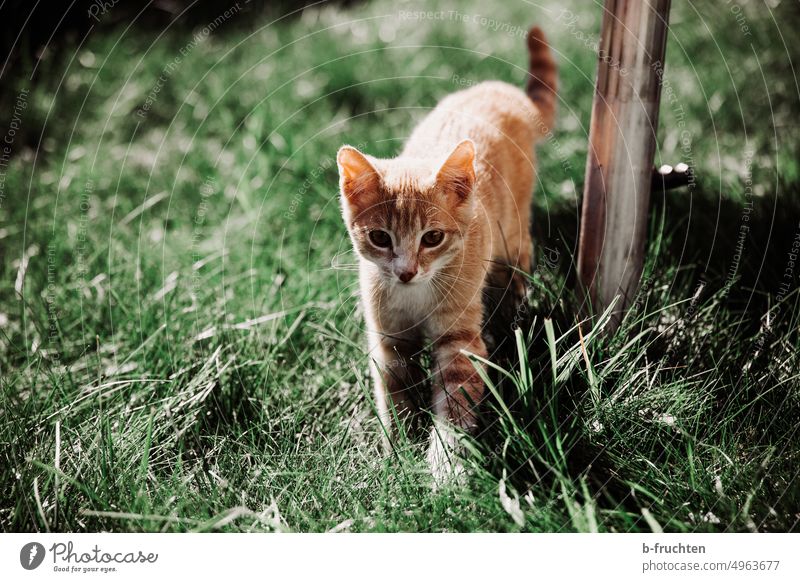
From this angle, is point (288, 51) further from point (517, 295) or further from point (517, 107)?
point (517, 295)

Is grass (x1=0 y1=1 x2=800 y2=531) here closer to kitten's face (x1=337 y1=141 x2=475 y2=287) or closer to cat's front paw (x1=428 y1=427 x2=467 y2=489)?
cat's front paw (x1=428 y1=427 x2=467 y2=489)

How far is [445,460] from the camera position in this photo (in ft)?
6.79

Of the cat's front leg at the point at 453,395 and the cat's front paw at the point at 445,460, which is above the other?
the cat's front leg at the point at 453,395

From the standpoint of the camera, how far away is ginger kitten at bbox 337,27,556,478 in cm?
220

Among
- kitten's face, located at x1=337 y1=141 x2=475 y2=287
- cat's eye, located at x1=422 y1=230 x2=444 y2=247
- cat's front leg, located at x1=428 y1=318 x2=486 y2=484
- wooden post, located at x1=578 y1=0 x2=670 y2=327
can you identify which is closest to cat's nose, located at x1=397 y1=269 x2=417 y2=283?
kitten's face, located at x1=337 y1=141 x2=475 y2=287

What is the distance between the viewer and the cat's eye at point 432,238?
7.45 feet

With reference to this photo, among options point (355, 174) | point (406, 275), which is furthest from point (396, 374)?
point (355, 174)

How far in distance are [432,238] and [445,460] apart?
697 millimetres

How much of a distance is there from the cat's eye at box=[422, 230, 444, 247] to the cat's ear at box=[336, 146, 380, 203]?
0.72ft

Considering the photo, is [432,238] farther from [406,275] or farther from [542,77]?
[542,77]

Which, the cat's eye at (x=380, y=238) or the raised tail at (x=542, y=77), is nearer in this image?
the cat's eye at (x=380, y=238)

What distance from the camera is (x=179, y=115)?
444cm

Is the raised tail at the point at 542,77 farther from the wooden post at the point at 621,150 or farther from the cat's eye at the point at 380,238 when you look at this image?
the cat's eye at the point at 380,238

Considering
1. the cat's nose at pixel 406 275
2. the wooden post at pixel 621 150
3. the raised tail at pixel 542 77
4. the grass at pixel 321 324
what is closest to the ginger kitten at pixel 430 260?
the cat's nose at pixel 406 275
